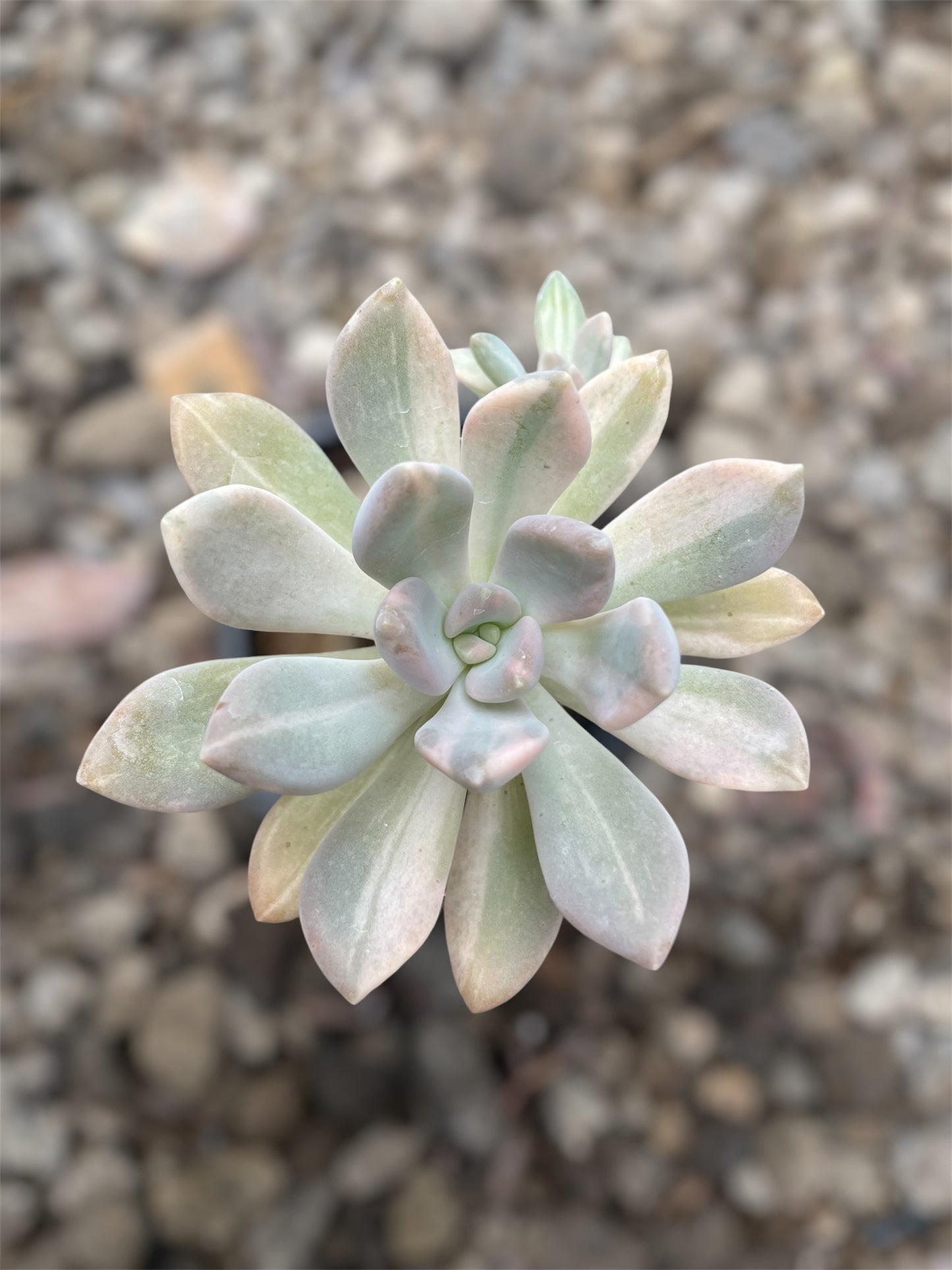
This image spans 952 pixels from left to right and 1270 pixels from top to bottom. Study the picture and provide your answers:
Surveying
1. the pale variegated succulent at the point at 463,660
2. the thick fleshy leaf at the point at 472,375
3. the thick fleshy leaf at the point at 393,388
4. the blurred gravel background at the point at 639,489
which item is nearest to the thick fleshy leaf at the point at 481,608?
the pale variegated succulent at the point at 463,660

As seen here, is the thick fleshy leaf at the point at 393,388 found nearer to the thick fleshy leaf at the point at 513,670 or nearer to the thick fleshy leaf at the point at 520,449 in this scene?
the thick fleshy leaf at the point at 520,449

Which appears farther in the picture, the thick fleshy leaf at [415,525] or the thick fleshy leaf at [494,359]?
the thick fleshy leaf at [494,359]

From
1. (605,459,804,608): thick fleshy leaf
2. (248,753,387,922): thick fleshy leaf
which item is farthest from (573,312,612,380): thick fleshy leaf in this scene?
(248,753,387,922): thick fleshy leaf

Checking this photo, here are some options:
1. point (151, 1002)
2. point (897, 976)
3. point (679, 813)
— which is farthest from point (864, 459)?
point (151, 1002)

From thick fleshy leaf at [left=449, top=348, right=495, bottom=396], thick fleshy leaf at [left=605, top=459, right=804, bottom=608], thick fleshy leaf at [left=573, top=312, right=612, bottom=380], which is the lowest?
thick fleshy leaf at [left=605, top=459, right=804, bottom=608]

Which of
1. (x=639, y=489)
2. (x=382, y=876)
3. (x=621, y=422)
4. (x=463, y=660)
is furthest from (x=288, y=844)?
(x=639, y=489)

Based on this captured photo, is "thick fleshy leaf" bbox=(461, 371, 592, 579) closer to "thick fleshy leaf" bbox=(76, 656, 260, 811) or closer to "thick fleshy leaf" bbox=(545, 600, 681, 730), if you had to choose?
"thick fleshy leaf" bbox=(545, 600, 681, 730)

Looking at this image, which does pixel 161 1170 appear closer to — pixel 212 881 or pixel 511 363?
pixel 212 881
